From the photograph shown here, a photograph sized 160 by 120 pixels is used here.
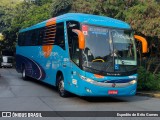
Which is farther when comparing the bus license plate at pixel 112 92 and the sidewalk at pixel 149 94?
the sidewalk at pixel 149 94

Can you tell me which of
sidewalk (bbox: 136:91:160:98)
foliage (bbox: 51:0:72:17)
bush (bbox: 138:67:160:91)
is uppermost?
foliage (bbox: 51:0:72:17)

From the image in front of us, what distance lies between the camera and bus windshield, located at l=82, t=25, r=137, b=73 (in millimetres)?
12555

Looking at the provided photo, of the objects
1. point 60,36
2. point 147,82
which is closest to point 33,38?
point 60,36

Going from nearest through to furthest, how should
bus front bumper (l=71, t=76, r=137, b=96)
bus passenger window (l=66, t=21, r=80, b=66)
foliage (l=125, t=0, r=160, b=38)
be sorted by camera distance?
1. bus front bumper (l=71, t=76, r=137, b=96)
2. bus passenger window (l=66, t=21, r=80, b=66)
3. foliage (l=125, t=0, r=160, b=38)

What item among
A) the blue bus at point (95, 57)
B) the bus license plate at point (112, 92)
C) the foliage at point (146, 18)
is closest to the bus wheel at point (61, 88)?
the blue bus at point (95, 57)

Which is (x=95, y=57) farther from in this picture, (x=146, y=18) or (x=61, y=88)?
(x=146, y=18)

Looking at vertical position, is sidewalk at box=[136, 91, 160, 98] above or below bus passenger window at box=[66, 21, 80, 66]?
below

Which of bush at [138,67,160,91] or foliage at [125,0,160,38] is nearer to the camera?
bush at [138,67,160,91]

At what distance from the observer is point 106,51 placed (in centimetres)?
1274

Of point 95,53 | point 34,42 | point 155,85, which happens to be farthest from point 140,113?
point 34,42

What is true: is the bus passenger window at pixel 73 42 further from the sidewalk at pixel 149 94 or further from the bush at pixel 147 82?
the bush at pixel 147 82

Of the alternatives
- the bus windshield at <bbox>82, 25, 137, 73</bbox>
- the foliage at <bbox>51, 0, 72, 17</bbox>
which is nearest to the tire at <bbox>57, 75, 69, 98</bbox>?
the bus windshield at <bbox>82, 25, 137, 73</bbox>

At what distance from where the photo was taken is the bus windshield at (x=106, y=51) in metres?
12.6

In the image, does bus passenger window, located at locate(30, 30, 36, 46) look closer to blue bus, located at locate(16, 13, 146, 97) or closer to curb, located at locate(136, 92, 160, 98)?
blue bus, located at locate(16, 13, 146, 97)
